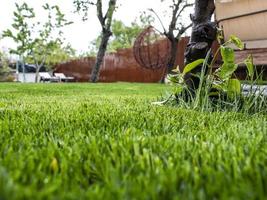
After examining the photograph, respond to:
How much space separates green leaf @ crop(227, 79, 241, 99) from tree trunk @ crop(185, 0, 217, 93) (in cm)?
35

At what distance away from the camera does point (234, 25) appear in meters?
2.96

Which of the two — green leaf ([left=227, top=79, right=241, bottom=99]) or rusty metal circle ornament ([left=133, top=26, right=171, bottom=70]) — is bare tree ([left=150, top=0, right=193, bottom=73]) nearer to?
rusty metal circle ornament ([left=133, top=26, right=171, bottom=70])

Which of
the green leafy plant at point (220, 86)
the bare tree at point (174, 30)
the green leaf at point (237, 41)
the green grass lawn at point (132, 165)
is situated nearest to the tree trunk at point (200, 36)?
the green leafy plant at point (220, 86)

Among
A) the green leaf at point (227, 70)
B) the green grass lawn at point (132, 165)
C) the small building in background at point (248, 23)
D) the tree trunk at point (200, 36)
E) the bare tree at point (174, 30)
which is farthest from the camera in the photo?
the bare tree at point (174, 30)

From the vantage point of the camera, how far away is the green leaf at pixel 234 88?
2.01 m

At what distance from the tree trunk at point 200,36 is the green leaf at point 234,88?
13.6 inches

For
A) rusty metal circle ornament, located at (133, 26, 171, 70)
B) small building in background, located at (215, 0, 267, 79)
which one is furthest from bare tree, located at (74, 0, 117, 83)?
small building in background, located at (215, 0, 267, 79)

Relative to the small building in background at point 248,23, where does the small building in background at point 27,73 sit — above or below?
below

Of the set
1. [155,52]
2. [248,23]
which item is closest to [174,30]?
[155,52]

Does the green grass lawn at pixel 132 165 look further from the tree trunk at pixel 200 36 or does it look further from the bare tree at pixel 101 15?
the bare tree at pixel 101 15

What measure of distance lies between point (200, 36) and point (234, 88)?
53cm

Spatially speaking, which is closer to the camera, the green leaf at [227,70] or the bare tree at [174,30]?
the green leaf at [227,70]

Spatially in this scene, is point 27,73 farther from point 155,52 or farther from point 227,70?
point 227,70

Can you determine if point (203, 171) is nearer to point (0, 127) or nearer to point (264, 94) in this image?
point (0, 127)
